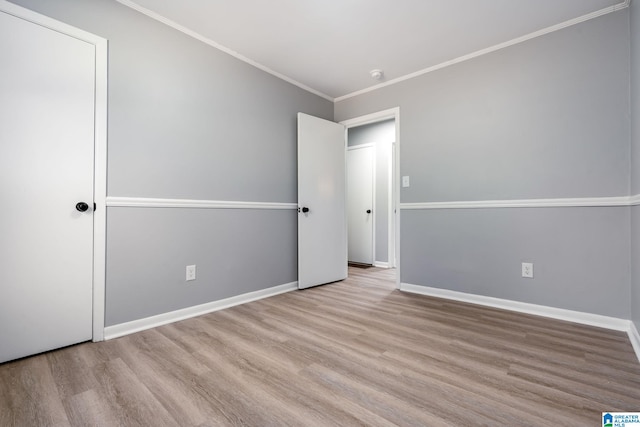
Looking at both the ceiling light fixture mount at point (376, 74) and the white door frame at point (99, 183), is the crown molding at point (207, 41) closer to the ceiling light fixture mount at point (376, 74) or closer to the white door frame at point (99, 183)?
the white door frame at point (99, 183)

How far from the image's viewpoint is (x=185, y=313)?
2.28 meters

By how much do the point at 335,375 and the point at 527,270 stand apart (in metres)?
1.84

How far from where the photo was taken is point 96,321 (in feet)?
6.05

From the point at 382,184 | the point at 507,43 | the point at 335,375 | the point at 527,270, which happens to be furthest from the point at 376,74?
the point at 335,375

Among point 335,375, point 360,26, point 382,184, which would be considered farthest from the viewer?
point 382,184

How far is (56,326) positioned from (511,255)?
319 cm

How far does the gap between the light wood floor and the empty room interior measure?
1 cm

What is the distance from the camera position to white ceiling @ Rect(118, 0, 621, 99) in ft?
6.59

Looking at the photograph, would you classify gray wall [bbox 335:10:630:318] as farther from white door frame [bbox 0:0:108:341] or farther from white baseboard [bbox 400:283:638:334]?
white door frame [bbox 0:0:108:341]

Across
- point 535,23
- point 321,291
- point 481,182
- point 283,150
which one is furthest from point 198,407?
point 535,23

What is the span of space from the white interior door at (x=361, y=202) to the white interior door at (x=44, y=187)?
3.50m

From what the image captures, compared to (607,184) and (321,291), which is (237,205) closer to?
(321,291)

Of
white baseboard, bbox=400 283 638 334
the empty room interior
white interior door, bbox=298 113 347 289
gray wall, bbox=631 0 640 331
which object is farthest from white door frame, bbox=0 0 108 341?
gray wall, bbox=631 0 640 331

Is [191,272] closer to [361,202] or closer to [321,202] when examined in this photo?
[321,202]
